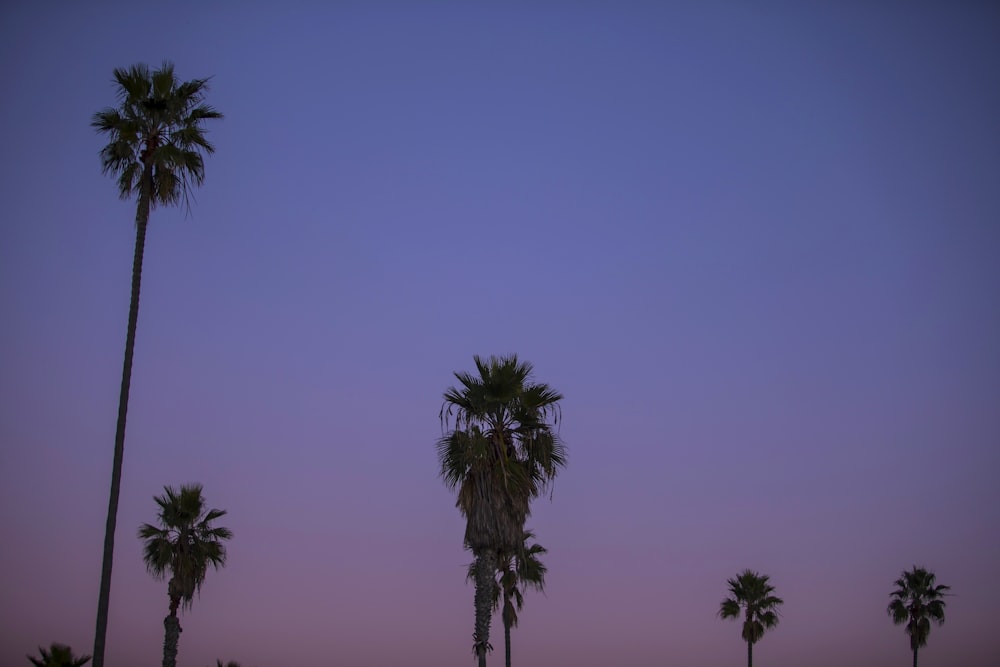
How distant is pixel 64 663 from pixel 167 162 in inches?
741

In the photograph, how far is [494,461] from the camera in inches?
1378

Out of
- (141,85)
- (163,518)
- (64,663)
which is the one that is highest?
(141,85)

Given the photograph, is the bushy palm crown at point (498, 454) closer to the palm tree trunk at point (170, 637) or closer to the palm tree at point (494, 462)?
the palm tree at point (494, 462)

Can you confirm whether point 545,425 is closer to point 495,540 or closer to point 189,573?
point 495,540

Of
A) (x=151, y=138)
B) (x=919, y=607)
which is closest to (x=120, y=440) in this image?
(x=151, y=138)

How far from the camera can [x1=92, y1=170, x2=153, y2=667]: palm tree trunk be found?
28.7m

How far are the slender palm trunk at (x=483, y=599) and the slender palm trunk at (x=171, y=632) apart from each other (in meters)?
Result: 16.2

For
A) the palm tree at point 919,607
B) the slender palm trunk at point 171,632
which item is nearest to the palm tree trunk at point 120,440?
the slender palm trunk at point 171,632

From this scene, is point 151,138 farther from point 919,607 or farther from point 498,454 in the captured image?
point 919,607

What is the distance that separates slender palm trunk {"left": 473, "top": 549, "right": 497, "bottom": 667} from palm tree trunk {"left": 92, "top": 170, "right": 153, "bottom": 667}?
37.4 ft

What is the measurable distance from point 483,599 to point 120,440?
12389mm

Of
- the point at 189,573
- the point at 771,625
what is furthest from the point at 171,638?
the point at 771,625

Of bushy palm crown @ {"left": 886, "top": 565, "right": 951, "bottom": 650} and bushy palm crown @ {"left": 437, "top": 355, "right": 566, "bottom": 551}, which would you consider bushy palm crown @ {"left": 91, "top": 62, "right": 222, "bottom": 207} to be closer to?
bushy palm crown @ {"left": 437, "top": 355, "right": 566, "bottom": 551}

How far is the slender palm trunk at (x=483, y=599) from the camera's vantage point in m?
33.9
